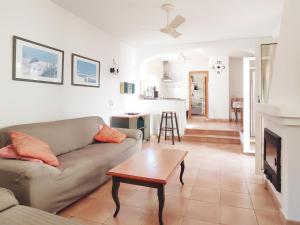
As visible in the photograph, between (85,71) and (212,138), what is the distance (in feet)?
12.2

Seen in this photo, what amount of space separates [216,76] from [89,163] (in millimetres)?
6754

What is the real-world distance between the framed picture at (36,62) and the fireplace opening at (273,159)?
313 cm

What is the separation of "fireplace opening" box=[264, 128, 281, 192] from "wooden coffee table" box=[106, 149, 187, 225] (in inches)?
41.4

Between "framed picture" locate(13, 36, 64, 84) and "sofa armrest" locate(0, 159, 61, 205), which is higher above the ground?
"framed picture" locate(13, 36, 64, 84)

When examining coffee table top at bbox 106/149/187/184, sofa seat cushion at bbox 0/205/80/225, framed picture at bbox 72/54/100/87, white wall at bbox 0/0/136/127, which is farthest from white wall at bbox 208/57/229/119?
sofa seat cushion at bbox 0/205/80/225

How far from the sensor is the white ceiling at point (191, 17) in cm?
326

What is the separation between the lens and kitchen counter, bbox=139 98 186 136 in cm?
601

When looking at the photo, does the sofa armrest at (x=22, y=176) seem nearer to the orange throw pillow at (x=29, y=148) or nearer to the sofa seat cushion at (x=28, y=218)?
the orange throw pillow at (x=29, y=148)

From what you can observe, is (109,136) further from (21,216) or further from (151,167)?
(21,216)

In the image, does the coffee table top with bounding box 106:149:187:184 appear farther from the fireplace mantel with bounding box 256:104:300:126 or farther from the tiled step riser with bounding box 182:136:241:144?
the tiled step riser with bounding box 182:136:241:144

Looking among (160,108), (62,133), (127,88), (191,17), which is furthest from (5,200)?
(160,108)

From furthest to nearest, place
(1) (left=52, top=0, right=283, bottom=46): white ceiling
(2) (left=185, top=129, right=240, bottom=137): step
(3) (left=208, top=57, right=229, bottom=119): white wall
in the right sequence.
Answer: (3) (left=208, top=57, right=229, bottom=119): white wall
(2) (left=185, top=129, right=240, bottom=137): step
(1) (left=52, top=0, right=283, bottom=46): white ceiling

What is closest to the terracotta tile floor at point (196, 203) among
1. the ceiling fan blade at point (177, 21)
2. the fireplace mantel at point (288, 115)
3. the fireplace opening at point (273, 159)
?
the fireplace opening at point (273, 159)

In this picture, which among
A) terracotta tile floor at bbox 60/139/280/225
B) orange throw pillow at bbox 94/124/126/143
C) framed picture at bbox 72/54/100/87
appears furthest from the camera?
framed picture at bbox 72/54/100/87
